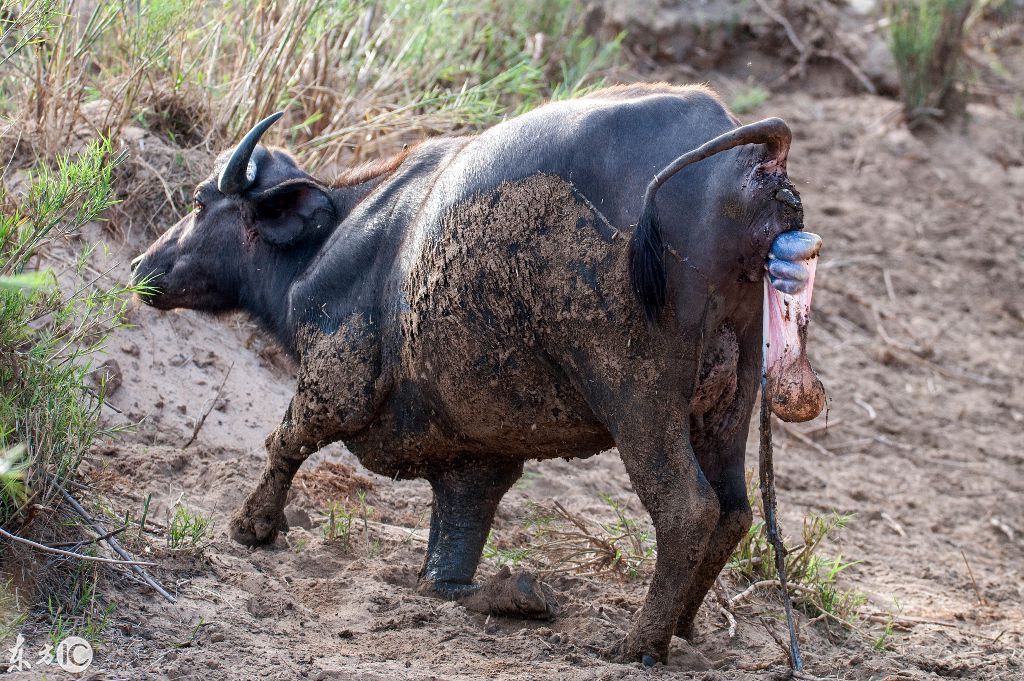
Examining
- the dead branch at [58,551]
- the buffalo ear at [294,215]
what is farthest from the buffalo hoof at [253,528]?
the buffalo ear at [294,215]

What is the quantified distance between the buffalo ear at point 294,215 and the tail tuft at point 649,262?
1724mm

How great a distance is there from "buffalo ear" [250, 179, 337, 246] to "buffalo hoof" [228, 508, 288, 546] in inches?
44.6

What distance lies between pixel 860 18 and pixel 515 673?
995 centimetres

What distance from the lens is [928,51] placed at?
10703 millimetres

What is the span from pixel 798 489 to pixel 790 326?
3.37 meters

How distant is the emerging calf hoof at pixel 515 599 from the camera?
4.48 meters

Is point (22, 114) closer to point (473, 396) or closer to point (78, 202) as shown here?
point (78, 202)

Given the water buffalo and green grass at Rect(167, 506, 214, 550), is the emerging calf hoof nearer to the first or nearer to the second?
the water buffalo

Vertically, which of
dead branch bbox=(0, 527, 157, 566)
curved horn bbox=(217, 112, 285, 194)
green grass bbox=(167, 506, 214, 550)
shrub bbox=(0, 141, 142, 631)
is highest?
curved horn bbox=(217, 112, 285, 194)

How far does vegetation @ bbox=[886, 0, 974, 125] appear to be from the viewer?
35.1 feet

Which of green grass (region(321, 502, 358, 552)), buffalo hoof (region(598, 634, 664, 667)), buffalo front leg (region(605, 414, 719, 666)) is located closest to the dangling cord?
buffalo front leg (region(605, 414, 719, 666))

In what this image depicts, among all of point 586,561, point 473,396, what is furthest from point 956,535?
point 473,396

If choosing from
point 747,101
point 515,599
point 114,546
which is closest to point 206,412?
point 114,546

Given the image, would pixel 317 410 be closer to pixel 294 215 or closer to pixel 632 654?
pixel 294 215
